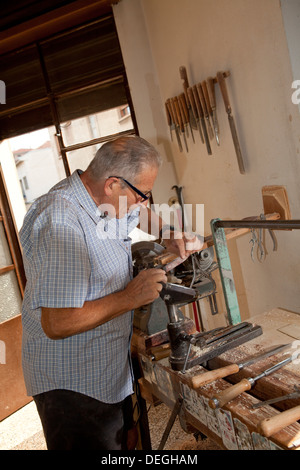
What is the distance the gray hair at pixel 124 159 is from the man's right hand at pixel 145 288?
1.30 ft

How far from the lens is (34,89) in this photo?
3.69 m

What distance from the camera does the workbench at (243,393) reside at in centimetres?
103

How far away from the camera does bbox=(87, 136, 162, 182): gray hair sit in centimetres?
155

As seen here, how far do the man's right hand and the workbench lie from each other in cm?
28

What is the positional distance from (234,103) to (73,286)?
172cm

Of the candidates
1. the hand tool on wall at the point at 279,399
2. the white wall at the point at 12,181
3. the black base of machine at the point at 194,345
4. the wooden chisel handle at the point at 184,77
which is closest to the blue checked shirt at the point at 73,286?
the black base of machine at the point at 194,345

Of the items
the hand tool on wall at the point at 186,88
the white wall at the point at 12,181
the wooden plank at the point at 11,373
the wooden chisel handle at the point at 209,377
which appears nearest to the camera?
the wooden chisel handle at the point at 209,377

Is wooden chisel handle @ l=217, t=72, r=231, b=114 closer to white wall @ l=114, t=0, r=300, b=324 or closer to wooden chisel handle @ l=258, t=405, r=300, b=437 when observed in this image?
white wall @ l=114, t=0, r=300, b=324

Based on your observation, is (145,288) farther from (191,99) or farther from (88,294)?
(191,99)

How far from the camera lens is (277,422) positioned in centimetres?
93
